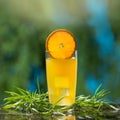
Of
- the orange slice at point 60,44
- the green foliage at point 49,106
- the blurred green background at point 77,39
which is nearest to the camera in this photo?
the green foliage at point 49,106

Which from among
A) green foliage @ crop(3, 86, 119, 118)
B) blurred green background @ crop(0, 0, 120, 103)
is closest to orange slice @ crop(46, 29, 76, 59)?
green foliage @ crop(3, 86, 119, 118)

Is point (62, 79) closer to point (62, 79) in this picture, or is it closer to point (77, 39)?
point (62, 79)

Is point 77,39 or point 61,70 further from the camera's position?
point 77,39

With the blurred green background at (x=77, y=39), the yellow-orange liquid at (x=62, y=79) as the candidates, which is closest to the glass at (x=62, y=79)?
the yellow-orange liquid at (x=62, y=79)

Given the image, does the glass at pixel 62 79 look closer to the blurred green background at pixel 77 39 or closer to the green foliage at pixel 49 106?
the green foliage at pixel 49 106

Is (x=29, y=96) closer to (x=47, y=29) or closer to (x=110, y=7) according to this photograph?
(x=47, y=29)

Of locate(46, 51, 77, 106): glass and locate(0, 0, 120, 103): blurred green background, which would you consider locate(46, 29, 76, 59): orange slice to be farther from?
locate(0, 0, 120, 103): blurred green background

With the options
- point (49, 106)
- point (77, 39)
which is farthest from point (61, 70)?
point (77, 39)

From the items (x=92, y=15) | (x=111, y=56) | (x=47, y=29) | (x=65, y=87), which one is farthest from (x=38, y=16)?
(x=65, y=87)
